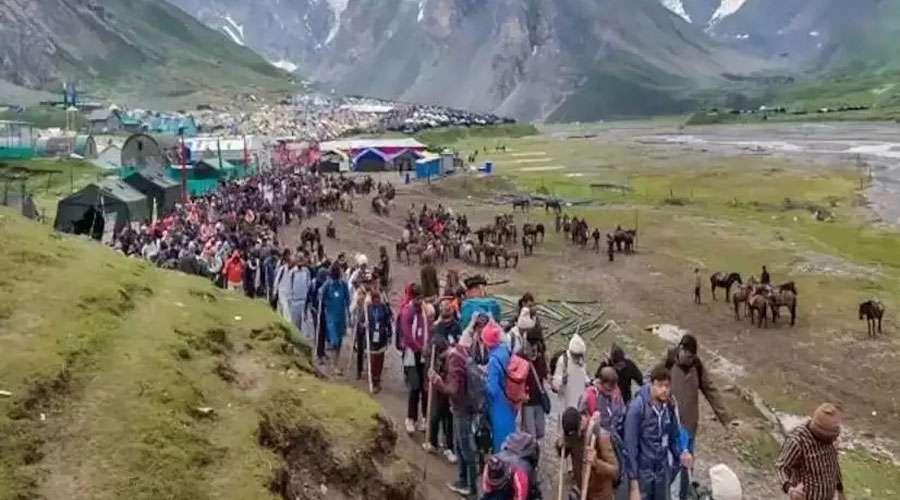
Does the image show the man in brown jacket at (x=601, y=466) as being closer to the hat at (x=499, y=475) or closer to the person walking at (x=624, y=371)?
the hat at (x=499, y=475)

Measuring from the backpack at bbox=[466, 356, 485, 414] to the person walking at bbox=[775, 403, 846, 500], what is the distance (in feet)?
13.7

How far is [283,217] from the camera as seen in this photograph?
54281mm

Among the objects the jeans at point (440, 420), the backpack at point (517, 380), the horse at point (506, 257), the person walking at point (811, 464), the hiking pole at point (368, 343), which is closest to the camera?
the person walking at point (811, 464)

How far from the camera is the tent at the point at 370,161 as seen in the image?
10994 centimetres

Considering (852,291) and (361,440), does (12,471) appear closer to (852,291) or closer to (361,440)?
(361,440)

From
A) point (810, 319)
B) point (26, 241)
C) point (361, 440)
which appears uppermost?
point (26, 241)

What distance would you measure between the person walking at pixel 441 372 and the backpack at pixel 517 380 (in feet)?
3.20

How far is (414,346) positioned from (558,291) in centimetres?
2374

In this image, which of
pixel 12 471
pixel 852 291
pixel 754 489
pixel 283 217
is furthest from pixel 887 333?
pixel 283 217

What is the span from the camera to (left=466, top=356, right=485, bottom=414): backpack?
1258 cm

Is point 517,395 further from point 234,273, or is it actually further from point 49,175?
point 49,175

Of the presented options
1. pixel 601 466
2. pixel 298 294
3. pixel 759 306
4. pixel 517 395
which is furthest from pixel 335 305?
pixel 759 306

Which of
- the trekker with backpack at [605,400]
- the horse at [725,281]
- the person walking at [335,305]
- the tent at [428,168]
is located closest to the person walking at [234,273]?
the person walking at [335,305]

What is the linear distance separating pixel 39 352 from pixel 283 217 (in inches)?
1692
